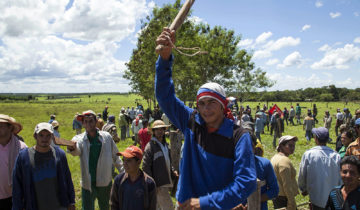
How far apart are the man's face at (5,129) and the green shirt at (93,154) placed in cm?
118

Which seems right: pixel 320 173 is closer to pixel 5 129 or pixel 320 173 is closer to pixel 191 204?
pixel 191 204

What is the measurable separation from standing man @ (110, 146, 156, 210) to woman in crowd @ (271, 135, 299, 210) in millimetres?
2070

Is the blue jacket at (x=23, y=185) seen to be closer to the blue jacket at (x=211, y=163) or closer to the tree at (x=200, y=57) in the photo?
the blue jacket at (x=211, y=163)

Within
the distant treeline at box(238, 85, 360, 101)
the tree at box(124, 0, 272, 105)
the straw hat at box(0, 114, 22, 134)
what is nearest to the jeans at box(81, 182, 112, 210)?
the straw hat at box(0, 114, 22, 134)

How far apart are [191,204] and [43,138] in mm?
2618

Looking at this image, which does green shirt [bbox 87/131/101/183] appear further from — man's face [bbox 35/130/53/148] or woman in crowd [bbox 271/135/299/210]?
woman in crowd [bbox 271/135/299/210]

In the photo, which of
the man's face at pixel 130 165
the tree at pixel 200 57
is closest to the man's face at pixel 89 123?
the man's face at pixel 130 165

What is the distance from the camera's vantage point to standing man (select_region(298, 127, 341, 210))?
380cm

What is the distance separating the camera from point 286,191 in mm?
3730

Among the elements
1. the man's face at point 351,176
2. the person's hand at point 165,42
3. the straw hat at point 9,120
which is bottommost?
the man's face at point 351,176

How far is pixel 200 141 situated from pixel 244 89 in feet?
68.9

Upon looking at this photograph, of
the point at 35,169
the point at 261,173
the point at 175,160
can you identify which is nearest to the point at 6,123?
the point at 35,169

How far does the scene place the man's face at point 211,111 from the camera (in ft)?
5.35

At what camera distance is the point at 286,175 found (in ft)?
12.4
